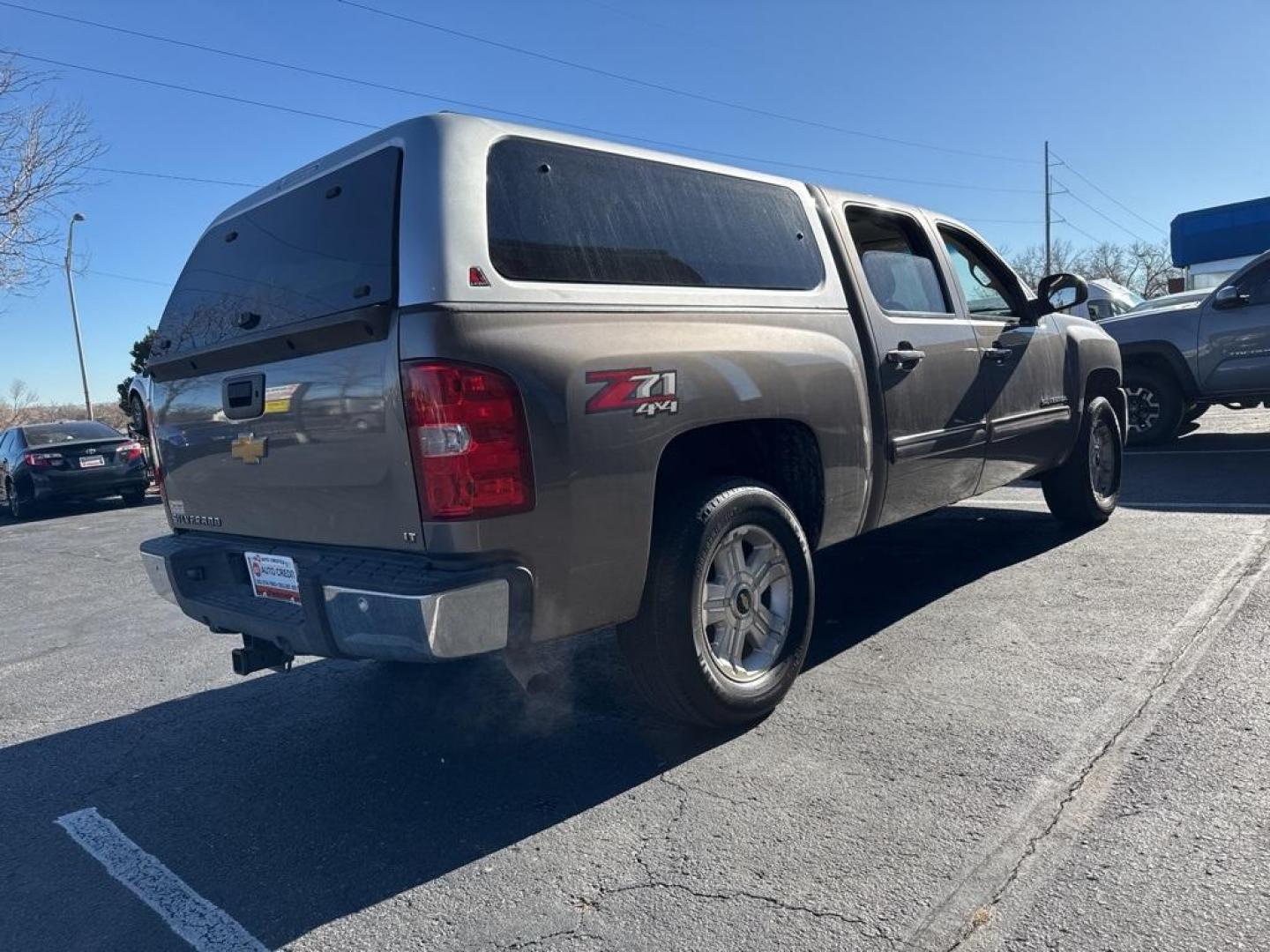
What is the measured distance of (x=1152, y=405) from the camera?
10.0 meters

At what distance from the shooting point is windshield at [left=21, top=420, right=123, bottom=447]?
13.5 m

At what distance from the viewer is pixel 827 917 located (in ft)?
7.77

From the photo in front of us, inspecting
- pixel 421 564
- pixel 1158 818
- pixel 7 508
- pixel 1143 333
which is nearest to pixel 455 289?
pixel 421 564

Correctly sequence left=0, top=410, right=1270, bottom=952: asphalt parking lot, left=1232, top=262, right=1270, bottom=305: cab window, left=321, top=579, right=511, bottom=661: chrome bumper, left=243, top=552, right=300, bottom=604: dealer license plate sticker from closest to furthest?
left=0, top=410, right=1270, bottom=952: asphalt parking lot < left=321, top=579, right=511, bottom=661: chrome bumper < left=243, top=552, right=300, bottom=604: dealer license plate sticker < left=1232, top=262, right=1270, bottom=305: cab window

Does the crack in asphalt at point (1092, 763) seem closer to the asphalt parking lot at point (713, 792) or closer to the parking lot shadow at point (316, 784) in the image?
the asphalt parking lot at point (713, 792)

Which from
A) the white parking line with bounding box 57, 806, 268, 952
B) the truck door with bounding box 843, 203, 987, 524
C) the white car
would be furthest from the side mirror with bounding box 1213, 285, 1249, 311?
the white parking line with bounding box 57, 806, 268, 952

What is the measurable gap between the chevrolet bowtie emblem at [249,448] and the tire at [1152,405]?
916 cm

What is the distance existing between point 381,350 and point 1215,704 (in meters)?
3.13

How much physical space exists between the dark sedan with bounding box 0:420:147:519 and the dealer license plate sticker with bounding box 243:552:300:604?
1178 cm

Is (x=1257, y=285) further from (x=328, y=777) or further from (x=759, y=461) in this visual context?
(x=328, y=777)

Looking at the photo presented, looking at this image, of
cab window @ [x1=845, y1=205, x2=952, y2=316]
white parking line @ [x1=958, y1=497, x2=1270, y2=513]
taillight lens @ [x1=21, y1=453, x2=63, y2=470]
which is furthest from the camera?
taillight lens @ [x1=21, y1=453, x2=63, y2=470]

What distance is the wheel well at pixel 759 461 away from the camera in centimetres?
347

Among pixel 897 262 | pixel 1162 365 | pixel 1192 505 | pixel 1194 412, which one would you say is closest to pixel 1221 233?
pixel 1194 412

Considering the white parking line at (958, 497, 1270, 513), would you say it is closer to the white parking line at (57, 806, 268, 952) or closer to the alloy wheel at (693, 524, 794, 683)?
the alloy wheel at (693, 524, 794, 683)
